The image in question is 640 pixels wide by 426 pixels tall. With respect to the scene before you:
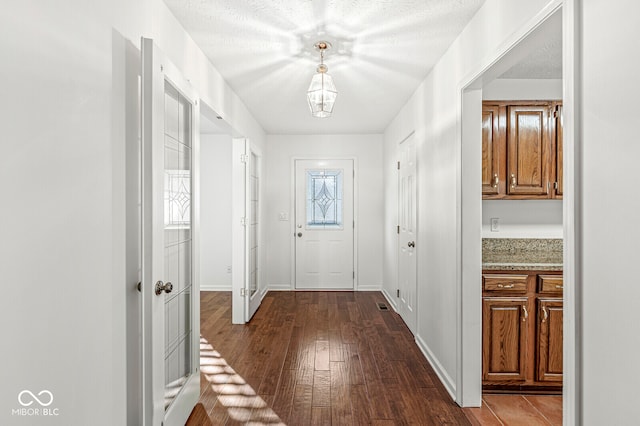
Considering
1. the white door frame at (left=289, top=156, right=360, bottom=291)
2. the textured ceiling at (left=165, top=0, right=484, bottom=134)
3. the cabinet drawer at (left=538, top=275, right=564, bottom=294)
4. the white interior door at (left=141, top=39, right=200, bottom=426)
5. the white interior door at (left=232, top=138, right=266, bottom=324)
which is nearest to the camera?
the white interior door at (left=141, top=39, right=200, bottom=426)

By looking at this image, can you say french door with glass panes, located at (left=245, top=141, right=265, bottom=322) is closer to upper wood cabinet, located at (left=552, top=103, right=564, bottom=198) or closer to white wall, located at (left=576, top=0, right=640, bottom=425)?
upper wood cabinet, located at (left=552, top=103, right=564, bottom=198)

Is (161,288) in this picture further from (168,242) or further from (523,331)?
(523,331)

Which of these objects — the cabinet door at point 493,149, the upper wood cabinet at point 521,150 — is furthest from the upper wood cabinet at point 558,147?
the cabinet door at point 493,149

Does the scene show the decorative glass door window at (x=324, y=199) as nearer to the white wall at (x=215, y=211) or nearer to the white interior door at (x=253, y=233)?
the white interior door at (x=253, y=233)

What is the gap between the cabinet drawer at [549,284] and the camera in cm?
271

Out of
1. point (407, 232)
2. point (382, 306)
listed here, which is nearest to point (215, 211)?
point (382, 306)

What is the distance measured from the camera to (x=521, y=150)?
304cm

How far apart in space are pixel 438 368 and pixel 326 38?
267 cm

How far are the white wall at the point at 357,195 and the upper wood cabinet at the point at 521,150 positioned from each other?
2988 millimetres

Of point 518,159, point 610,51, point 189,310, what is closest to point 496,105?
point 518,159

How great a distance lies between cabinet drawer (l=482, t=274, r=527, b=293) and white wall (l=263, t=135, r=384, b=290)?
3316 millimetres

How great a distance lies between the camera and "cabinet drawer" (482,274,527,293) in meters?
2.72

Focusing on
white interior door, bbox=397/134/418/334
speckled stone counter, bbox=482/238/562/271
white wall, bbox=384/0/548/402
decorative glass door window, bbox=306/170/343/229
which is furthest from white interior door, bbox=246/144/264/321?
speckled stone counter, bbox=482/238/562/271

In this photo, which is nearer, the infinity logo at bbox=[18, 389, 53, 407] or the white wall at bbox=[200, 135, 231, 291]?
the infinity logo at bbox=[18, 389, 53, 407]
